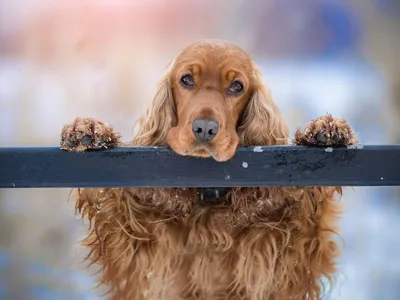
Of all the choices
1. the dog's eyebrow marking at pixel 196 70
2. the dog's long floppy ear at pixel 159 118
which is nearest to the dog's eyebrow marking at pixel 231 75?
the dog's eyebrow marking at pixel 196 70

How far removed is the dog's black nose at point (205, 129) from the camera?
2.47m

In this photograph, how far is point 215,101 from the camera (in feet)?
8.85

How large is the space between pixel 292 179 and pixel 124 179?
19.6 inches

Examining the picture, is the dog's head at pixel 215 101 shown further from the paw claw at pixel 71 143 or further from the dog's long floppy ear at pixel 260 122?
the paw claw at pixel 71 143

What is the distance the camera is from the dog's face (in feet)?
8.11

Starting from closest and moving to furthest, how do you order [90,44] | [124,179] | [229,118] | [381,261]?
1. [124,179]
2. [229,118]
3. [381,261]
4. [90,44]

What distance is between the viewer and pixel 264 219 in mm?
2977

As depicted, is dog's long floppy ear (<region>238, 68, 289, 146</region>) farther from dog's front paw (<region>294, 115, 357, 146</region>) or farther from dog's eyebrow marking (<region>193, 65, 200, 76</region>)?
dog's front paw (<region>294, 115, 357, 146</region>)

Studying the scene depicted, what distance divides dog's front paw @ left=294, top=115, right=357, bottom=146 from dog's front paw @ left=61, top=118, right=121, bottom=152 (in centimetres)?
66

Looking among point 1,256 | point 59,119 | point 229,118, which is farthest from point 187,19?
point 229,118

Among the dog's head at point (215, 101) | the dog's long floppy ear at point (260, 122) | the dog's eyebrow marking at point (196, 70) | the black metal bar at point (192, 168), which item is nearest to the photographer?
the black metal bar at point (192, 168)

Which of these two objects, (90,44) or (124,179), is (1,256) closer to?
(90,44)

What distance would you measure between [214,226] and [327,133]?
88 centimetres

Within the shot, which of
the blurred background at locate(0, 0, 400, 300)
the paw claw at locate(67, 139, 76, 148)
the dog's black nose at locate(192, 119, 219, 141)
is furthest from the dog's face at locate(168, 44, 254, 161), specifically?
the blurred background at locate(0, 0, 400, 300)
